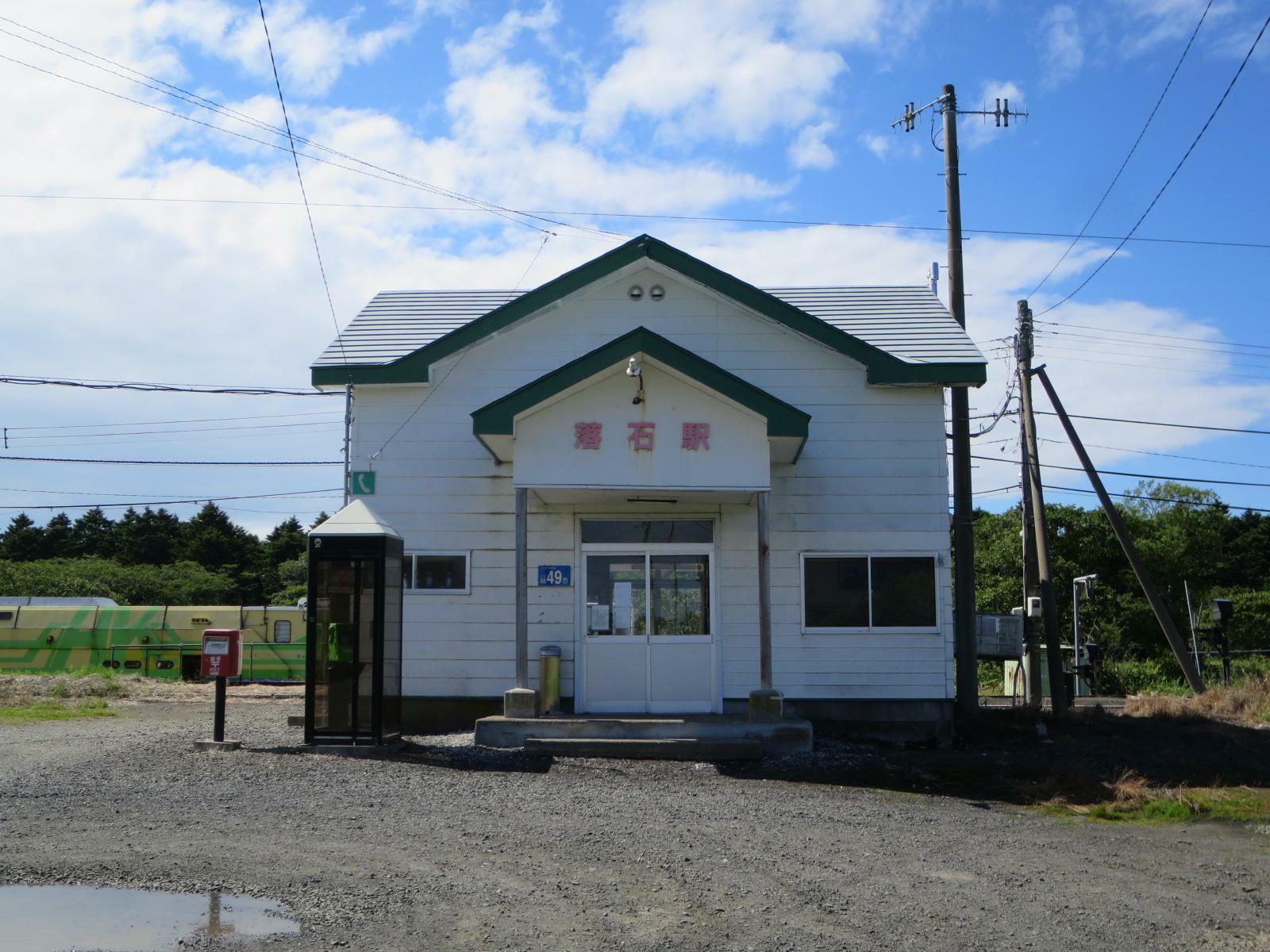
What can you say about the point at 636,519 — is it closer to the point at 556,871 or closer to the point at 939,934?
the point at 556,871

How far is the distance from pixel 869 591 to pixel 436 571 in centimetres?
568

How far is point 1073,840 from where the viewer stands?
29.5ft

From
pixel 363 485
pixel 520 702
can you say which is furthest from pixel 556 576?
pixel 363 485

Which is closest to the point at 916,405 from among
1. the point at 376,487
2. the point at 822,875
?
the point at 376,487

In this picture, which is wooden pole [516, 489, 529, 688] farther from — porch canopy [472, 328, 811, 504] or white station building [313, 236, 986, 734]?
white station building [313, 236, 986, 734]

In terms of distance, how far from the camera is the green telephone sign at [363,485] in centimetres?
1491

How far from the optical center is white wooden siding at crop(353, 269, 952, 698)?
14.7 m

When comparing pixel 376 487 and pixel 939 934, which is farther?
pixel 376 487

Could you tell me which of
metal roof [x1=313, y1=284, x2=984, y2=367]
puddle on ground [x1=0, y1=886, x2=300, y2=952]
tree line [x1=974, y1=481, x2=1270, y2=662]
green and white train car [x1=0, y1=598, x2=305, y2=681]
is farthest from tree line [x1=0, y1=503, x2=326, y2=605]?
puddle on ground [x1=0, y1=886, x2=300, y2=952]

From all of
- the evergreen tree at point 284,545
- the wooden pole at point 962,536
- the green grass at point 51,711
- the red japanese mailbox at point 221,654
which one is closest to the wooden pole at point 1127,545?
the wooden pole at point 962,536

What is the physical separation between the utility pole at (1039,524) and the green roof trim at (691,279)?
4.59 m

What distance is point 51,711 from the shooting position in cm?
1717

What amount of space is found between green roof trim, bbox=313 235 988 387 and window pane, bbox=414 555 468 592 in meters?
2.37

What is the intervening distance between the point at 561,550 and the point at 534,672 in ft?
5.26
